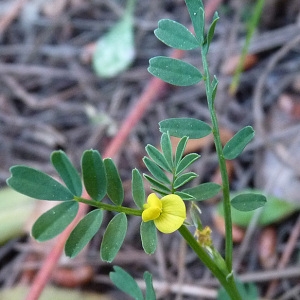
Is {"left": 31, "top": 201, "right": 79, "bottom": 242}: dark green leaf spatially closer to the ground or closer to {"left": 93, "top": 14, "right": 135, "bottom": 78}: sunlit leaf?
the ground

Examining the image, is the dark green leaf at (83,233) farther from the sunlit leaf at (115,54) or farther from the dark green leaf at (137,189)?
the sunlit leaf at (115,54)

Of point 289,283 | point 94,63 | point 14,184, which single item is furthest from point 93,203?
point 94,63

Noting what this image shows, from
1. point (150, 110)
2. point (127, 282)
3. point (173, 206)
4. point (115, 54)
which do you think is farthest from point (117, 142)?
point (173, 206)

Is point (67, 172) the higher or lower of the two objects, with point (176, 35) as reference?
lower

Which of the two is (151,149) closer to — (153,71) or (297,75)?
(153,71)

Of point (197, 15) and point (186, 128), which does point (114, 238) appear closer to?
point (186, 128)

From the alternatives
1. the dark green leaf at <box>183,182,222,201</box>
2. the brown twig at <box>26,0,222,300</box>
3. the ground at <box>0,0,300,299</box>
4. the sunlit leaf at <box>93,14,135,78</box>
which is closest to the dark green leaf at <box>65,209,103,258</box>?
the dark green leaf at <box>183,182,222,201</box>

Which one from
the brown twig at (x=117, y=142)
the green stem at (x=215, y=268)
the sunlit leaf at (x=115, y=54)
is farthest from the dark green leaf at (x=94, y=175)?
the sunlit leaf at (x=115, y=54)
